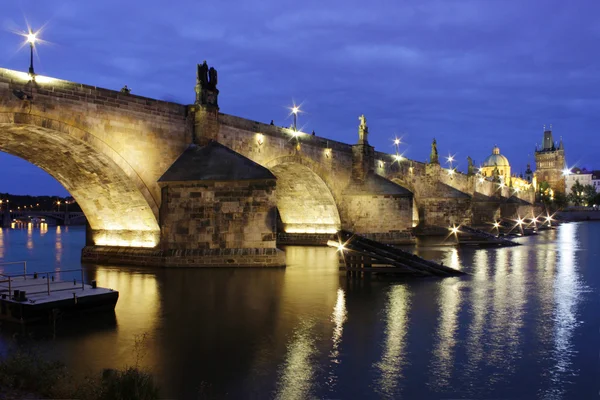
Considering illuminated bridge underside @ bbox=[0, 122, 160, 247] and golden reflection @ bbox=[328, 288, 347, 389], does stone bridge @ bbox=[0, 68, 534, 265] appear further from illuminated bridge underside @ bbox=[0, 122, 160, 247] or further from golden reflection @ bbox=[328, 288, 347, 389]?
golden reflection @ bbox=[328, 288, 347, 389]

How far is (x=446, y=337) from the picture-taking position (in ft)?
30.6

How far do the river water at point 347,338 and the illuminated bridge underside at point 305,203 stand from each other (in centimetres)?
1849

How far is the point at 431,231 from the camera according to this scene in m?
46.9

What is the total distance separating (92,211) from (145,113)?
206 inches

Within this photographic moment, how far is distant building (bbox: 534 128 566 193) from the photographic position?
150 m

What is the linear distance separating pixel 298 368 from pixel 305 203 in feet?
98.8

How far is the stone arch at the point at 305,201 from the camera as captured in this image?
3428 cm

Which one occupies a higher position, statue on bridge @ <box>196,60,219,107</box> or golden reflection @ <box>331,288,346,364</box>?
statue on bridge @ <box>196,60,219,107</box>

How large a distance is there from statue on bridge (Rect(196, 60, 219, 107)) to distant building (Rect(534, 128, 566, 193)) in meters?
144

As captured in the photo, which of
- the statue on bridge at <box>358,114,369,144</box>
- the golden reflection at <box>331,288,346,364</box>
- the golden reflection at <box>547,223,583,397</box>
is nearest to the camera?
the golden reflection at <box>547,223,583,397</box>

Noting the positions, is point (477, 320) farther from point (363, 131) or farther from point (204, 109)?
point (363, 131)

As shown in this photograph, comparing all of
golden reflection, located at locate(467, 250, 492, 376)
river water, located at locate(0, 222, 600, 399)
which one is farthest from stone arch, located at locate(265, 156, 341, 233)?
river water, located at locate(0, 222, 600, 399)

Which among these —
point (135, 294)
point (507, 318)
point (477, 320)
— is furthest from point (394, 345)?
point (135, 294)

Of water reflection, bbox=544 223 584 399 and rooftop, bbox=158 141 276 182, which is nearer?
water reflection, bbox=544 223 584 399
